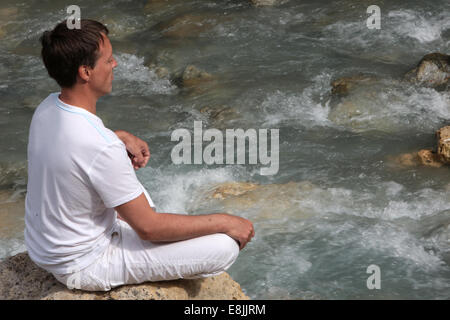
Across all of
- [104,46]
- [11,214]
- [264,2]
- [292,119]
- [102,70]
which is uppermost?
[104,46]

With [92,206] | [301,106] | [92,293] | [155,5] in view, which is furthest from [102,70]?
[155,5]

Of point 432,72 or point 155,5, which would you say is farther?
point 155,5

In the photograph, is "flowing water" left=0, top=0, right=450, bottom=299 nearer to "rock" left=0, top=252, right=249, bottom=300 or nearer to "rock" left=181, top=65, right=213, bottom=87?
"rock" left=181, top=65, right=213, bottom=87

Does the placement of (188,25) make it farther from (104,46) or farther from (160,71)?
(104,46)

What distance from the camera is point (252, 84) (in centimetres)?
716

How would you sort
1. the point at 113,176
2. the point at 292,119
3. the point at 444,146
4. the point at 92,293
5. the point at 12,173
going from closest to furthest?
the point at 113,176, the point at 92,293, the point at 444,146, the point at 12,173, the point at 292,119

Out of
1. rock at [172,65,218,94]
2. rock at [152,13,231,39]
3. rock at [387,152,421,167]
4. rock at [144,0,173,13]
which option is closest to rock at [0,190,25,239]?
rock at [172,65,218,94]

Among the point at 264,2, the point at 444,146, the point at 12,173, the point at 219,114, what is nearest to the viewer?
the point at 444,146

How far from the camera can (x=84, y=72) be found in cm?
254

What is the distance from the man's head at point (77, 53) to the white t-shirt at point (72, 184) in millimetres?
132

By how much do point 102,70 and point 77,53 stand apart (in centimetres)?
14

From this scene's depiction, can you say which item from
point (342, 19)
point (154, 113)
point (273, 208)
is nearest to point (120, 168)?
point (273, 208)

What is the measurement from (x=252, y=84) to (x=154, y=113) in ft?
4.10

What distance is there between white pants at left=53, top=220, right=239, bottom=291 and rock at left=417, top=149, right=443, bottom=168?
10.4ft
